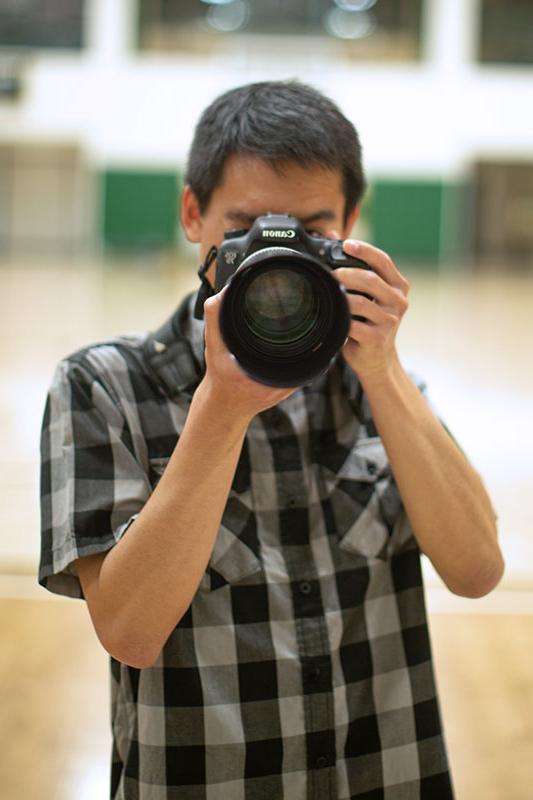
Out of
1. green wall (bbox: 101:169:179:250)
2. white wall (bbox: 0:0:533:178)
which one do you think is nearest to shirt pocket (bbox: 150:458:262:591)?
white wall (bbox: 0:0:533:178)

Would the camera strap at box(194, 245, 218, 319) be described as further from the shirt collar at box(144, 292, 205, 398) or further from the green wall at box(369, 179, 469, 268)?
the green wall at box(369, 179, 469, 268)

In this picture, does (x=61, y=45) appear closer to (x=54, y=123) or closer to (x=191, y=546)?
(x=54, y=123)

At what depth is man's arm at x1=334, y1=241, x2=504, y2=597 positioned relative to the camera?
3.84 feet

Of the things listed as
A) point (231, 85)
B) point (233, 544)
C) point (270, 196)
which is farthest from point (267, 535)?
point (231, 85)

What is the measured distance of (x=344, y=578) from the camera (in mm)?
1215

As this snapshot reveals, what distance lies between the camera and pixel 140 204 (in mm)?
19484

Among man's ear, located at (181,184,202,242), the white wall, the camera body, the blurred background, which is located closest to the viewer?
the camera body

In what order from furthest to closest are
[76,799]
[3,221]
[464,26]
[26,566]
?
[3,221], [464,26], [26,566], [76,799]

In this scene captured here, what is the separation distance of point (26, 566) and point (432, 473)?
7.69 ft

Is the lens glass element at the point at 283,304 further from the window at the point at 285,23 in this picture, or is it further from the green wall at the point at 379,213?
the window at the point at 285,23

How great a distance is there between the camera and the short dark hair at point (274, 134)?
1.22 metres

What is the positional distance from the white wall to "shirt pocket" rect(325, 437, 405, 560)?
704 inches

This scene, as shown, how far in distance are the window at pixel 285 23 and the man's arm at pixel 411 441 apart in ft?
61.5

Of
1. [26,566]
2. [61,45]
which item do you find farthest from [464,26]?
[26,566]
